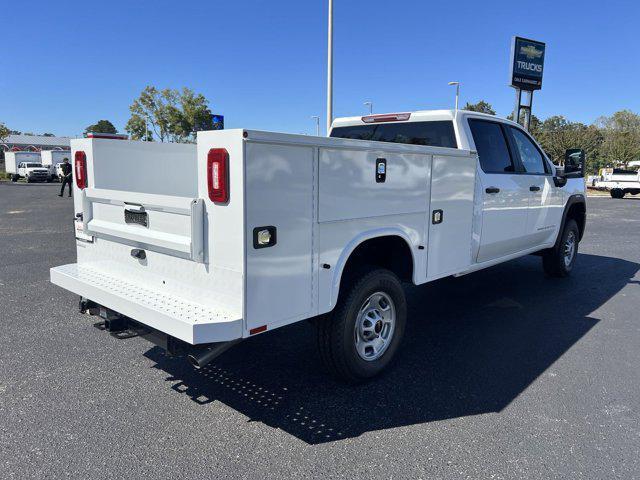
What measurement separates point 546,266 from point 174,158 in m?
5.56

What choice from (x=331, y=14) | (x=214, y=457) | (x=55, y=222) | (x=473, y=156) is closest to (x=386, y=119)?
(x=473, y=156)

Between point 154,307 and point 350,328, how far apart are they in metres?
1.31

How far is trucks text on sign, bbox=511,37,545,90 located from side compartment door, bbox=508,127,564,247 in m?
18.1

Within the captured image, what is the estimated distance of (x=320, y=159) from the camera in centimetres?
301

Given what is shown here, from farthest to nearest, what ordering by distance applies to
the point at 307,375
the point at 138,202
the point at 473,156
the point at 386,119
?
the point at 386,119 → the point at 473,156 → the point at 307,375 → the point at 138,202

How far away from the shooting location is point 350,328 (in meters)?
3.46

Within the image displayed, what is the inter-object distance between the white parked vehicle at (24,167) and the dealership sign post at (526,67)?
35.5 metres

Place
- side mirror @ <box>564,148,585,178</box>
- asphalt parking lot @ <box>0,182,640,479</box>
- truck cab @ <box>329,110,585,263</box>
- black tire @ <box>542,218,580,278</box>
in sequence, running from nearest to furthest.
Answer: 1. asphalt parking lot @ <box>0,182,640,479</box>
2. truck cab @ <box>329,110,585,263</box>
3. side mirror @ <box>564,148,585,178</box>
4. black tire @ <box>542,218,580,278</box>

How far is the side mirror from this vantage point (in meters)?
6.56

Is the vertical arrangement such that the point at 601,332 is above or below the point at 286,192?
below

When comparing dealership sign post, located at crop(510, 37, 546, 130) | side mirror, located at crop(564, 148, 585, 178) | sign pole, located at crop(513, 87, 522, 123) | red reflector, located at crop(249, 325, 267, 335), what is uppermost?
dealership sign post, located at crop(510, 37, 546, 130)

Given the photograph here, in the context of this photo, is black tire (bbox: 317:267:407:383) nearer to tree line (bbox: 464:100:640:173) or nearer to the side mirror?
the side mirror

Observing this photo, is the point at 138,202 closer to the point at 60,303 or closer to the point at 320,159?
the point at 320,159

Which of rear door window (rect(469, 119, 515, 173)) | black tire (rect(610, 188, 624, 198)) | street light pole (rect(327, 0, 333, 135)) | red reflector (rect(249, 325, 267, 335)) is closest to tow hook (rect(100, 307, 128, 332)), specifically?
red reflector (rect(249, 325, 267, 335))
